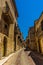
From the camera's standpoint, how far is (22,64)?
35.6 ft

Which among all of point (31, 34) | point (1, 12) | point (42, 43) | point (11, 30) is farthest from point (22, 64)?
point (31, 34)

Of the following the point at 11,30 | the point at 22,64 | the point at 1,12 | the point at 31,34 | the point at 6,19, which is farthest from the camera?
the point at 31,34

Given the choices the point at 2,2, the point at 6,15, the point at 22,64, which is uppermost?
the point at 2,2

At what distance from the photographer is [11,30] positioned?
2089cm

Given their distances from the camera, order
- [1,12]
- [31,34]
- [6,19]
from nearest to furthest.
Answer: [1,12] → [6,19] → [31,34]

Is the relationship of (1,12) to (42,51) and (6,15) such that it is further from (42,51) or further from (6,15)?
(42,51)

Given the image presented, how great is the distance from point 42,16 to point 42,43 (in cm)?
479

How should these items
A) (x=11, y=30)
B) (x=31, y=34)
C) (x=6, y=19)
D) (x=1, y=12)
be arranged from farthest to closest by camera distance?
1. (x=31, y=34)
2. (x=11, y=30)
3. (x=6, y=19)
4. (x=1, y=12)

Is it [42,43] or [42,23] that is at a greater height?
[42,23]

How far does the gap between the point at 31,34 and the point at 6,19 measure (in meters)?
20.1

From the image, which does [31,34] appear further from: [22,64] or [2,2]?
[22,64]

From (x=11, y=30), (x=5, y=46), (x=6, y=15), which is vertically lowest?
(x=5, y=46)

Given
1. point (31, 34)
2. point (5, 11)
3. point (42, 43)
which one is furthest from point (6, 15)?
point (31, 34)

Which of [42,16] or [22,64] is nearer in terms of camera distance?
[22,64]
